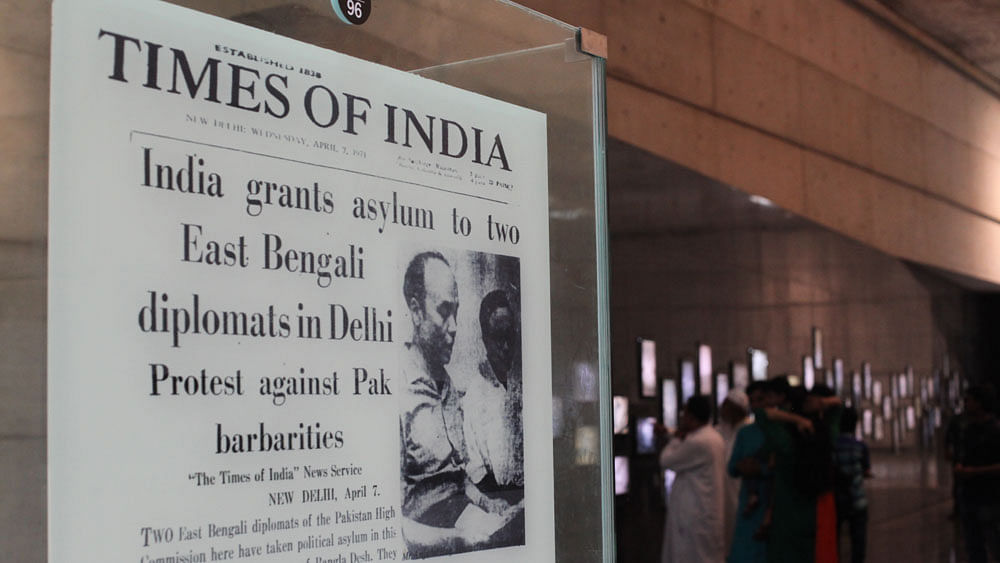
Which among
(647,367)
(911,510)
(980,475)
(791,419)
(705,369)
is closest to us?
(791,419)

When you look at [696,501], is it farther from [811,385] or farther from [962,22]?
[962,22]

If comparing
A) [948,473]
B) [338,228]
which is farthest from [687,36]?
[948,473]

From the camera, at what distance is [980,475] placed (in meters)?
9.52

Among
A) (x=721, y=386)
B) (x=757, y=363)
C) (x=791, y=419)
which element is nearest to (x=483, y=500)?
(x=791, y=419)

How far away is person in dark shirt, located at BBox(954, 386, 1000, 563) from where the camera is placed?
948 centimetres

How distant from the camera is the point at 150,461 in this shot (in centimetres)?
178

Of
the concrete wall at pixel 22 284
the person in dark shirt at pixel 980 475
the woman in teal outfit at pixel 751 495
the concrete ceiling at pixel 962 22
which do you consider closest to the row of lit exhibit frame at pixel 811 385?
the woman in teal outfit at pixel 751 495

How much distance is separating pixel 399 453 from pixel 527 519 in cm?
44

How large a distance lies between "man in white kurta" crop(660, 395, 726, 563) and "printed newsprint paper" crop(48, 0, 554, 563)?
5.46 meters

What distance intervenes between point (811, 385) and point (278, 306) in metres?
12.5

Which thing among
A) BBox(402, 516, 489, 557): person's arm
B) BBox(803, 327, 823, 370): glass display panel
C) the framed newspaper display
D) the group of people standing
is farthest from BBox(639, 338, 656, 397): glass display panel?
BBox(402, 516, 489, 557): person's arm

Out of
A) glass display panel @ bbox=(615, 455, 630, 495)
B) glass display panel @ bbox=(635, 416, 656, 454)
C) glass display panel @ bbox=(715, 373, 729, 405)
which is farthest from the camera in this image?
glass display panel @ bbox=(715, 373, 729, 405)

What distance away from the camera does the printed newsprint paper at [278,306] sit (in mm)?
1726

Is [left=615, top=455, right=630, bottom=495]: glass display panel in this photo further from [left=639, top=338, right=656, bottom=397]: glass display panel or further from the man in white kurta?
the man in white kurta
